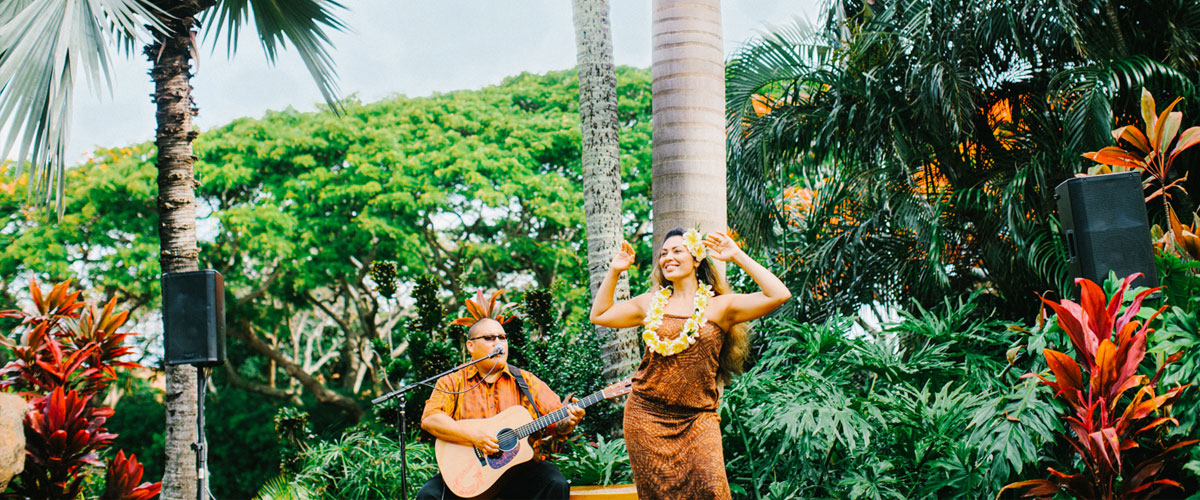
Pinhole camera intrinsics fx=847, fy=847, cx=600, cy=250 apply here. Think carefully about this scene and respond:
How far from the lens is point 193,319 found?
471 centimetres

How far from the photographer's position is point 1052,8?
19.6 ft

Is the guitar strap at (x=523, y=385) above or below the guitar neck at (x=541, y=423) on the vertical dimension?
above

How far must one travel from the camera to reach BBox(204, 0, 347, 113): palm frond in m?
7.26

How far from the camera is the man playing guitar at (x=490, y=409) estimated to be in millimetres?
4043

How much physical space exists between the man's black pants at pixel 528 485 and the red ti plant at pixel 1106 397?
6.69 feet

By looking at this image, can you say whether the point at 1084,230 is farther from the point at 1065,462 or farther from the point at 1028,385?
the point at 1065,462

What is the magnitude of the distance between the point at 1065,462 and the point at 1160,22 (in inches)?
158

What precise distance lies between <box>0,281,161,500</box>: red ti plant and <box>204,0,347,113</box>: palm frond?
257cm

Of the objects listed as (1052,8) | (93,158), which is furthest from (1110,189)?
(93,158)

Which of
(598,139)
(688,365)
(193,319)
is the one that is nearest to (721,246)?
(688,365)

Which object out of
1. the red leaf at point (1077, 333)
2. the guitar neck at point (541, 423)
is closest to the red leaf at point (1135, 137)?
the red leaf at point (1077, 333)

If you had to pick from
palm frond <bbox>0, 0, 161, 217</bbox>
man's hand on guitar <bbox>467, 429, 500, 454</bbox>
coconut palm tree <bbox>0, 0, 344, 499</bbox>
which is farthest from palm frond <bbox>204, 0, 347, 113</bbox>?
man's hand on guitar <bbox>467, 429, 500, 454</bbox>

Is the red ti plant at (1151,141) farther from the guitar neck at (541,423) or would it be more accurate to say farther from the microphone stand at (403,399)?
the microphone stand at (403,399)

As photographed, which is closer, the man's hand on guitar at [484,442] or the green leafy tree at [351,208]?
the man's hand on guitar at [484,442]
